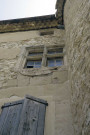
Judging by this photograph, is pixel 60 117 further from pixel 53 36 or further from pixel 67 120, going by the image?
pixel 53 36

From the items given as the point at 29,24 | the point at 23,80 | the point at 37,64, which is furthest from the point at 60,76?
the point at 29,24

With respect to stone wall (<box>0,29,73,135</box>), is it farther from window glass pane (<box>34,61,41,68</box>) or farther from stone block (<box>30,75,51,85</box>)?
window glass pane (<box>34,61,41,68</box>)

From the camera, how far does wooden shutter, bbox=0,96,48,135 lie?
117 inches

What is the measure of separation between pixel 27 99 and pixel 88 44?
1711mm

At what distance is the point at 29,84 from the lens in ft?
14.0

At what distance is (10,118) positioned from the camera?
10.9 feet

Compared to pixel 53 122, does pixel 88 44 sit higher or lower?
higher

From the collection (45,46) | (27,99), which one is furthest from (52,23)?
(27,99)

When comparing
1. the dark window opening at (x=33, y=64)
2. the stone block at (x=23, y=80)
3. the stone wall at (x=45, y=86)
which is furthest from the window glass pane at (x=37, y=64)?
the stone block at (x=23, y=80)

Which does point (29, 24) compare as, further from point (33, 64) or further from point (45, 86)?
point (45, 86)

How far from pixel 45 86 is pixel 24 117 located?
1.17m

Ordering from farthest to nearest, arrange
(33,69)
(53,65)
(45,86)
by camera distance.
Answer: (53,65) → (33,69) → (45,86)

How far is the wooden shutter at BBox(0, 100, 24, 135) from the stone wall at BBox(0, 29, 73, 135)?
332 millimetres

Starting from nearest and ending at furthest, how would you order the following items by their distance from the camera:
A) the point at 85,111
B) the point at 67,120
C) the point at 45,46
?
the point at 85,111, the point at 67,120, the point at 45,46
